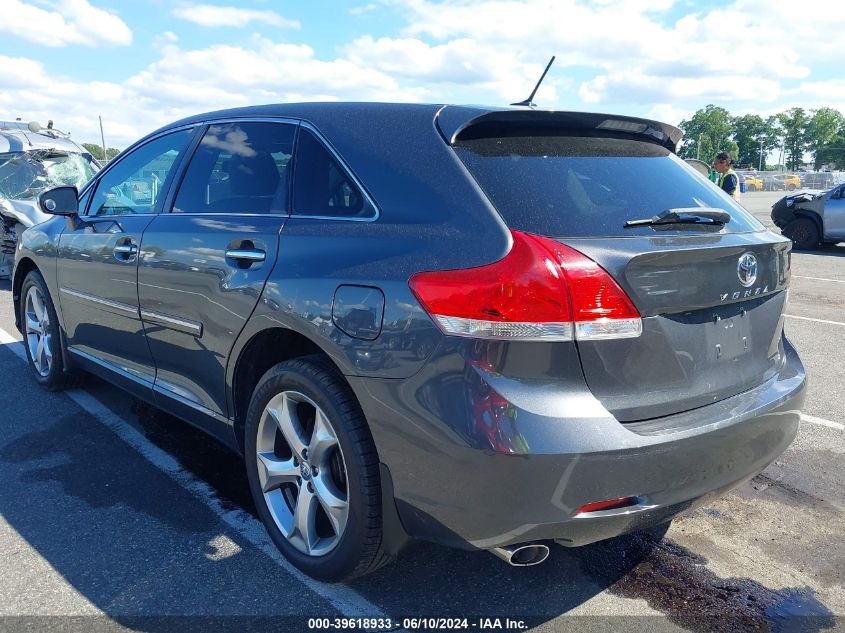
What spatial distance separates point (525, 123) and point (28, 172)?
368 inches

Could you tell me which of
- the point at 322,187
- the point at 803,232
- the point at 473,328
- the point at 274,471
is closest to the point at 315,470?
the point at 274,471

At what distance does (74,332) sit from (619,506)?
141 inches

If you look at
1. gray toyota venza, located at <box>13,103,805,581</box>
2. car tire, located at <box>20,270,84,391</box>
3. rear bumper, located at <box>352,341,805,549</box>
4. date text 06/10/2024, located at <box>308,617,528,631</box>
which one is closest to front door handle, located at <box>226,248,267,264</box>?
gray toyota venza, located at <box>13,103,805,581</box>

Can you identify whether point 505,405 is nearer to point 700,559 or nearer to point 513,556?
point 513,556

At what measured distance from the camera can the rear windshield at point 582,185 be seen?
88.4 inches

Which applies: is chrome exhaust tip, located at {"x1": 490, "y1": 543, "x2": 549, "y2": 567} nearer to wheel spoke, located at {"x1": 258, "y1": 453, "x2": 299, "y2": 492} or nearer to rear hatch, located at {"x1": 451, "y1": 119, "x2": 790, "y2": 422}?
rear hatch, located at {"x1": 451, "y1": 119, "x2": 790, "y2": 422}

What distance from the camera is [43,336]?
16.2 ft

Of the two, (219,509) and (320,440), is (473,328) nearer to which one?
(320,440)

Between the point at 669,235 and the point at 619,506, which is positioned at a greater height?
the point at 669,235

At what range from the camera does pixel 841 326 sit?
711 cm

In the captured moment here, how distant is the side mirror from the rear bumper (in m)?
2.93

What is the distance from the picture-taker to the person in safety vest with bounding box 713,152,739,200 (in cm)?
1095

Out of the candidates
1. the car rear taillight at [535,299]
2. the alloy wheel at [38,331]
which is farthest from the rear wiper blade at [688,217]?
the alloy wheel at [38,331]

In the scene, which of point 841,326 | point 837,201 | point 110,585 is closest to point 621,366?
point 110,585
